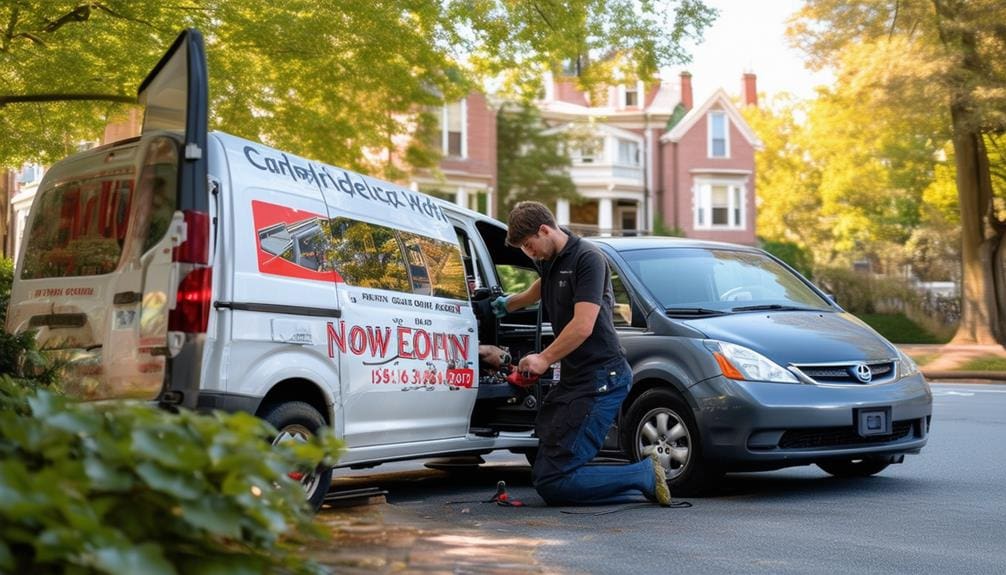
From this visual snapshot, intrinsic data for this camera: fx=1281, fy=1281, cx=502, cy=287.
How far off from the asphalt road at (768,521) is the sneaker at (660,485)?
72mm

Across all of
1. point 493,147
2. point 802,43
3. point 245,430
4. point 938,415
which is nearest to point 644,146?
point 493,147

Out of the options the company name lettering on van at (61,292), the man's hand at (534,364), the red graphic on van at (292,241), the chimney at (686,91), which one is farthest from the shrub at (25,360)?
the chimney at (686,91)

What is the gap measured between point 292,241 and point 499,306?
7.40 feet

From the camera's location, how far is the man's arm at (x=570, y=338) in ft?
24.4

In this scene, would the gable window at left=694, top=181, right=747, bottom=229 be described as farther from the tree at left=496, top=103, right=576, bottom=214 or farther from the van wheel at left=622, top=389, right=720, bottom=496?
the van wheel at left=622, top=389, right=720, bottom=496

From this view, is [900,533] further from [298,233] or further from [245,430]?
[245,430]

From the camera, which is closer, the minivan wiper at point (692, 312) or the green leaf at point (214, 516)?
the green leaf at point (214, 516)

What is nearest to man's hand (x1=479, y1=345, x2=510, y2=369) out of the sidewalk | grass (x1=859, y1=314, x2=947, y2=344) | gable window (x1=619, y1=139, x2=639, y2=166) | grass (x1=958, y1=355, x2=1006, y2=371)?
the sidewalk

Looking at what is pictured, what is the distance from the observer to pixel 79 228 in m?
6.92

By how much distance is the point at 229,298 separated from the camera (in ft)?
20.8

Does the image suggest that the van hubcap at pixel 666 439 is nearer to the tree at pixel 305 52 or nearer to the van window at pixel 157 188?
the van window at pixel 157 188

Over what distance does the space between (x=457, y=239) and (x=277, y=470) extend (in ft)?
19.6

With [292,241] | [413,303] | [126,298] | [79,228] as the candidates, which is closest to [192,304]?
[126,298]

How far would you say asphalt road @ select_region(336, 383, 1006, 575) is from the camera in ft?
19.9
